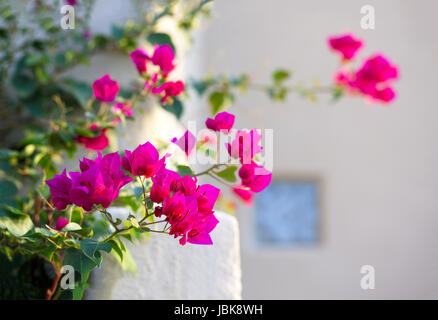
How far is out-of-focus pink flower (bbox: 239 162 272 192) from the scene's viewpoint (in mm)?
754

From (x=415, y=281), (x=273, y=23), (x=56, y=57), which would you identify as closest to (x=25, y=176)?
(x=56, y=57)

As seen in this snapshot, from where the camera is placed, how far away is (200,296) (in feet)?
3.46

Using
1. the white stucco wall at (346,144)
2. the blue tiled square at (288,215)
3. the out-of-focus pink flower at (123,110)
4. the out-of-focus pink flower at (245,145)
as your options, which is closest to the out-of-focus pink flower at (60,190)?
the out-of-focus pink flower at (245,145)

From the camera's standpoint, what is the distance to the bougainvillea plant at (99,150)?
25.3 inches

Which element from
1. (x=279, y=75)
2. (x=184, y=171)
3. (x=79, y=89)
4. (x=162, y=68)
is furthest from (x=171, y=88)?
(x=279, y=75)

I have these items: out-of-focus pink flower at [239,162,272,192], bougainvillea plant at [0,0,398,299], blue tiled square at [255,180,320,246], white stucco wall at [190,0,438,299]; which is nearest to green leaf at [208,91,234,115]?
bougainvillea plant at [0,0,398,299]

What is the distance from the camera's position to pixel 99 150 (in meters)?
1.06

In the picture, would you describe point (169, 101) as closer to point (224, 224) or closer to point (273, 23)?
point (224, 224)

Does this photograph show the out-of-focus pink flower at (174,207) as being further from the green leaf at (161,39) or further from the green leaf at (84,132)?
the green leaf at (161,39)

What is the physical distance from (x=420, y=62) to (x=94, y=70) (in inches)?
91.8

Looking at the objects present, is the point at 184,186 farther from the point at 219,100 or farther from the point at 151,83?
the point at 219,100

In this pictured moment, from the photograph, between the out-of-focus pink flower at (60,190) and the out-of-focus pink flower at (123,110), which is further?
the out-of-focus pink flower at (123,110)

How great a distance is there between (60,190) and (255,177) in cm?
27
